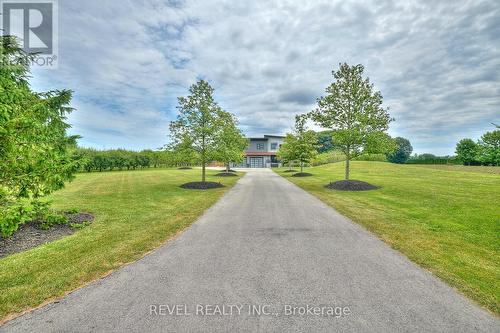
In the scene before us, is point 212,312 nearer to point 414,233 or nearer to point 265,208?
point 414,233

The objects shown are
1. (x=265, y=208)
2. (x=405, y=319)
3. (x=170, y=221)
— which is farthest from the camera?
(x=265, y=208)

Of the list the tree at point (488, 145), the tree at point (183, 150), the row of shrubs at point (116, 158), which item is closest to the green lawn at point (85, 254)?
the tree at point (183, 150)

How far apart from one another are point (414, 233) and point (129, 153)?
176ft

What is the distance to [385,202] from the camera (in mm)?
12531

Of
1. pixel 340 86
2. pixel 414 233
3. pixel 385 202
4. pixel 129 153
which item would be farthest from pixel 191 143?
pixel 129 153

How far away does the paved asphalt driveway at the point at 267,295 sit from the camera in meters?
3.27

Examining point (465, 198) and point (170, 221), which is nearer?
point (170, 221)

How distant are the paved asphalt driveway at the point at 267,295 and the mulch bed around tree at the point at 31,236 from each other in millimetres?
3454

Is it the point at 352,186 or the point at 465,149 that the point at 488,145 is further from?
the point at 352,186

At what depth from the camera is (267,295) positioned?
395 centimetres

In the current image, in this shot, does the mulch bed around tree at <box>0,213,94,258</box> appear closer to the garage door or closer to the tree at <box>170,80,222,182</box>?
the tree at <box>170,80,222,182</box>

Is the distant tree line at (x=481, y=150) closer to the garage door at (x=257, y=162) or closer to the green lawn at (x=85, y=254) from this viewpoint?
the green lawn at (x=85, y=254)

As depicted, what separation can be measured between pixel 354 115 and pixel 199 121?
39.3 feet

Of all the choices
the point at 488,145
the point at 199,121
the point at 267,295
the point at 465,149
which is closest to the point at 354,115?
the point at 199,121
